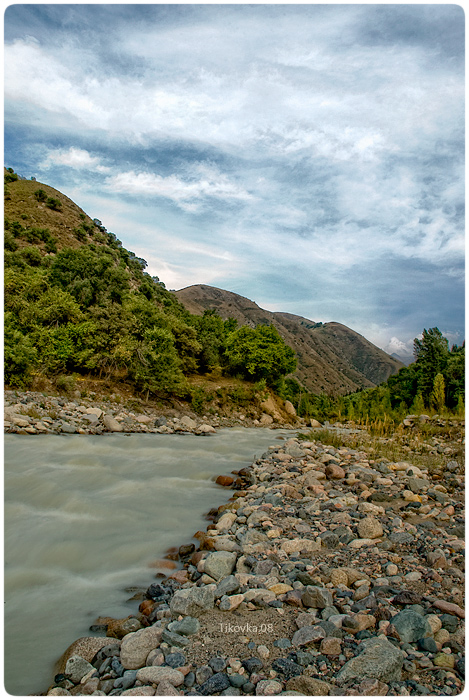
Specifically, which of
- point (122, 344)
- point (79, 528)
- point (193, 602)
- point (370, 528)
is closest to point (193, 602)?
point (193, 602)

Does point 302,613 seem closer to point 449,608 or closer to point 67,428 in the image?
point 449,608

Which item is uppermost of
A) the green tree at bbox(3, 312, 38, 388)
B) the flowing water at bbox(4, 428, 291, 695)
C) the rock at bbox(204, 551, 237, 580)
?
the green tree at bbox(3, 312, 38, 388)

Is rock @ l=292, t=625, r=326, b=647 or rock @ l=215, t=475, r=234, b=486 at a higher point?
rock @ l=292, t=625, r=326, b=647

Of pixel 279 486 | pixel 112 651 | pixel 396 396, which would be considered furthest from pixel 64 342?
pixel 396 396

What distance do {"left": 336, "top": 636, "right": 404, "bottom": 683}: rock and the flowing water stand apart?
2379 mm

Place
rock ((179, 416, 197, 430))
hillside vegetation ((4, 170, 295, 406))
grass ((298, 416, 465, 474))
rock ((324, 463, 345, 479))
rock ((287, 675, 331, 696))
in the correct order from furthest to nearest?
1. hillside vegetation ((4, 170, 295, 406))
2. rock ((179, 416, 197, 430))
3. grass ((298, 416, 465, 474))
4. rock ((324, 463, 345, 479))
5. rock ((287, 675, 331, 696))

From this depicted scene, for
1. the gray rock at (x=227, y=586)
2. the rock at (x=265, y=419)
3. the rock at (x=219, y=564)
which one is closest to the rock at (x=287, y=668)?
the gray rock at (x=227, y=586)

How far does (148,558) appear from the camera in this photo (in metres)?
5.19

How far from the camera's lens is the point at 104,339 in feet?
68.7

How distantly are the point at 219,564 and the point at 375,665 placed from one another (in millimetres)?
2195

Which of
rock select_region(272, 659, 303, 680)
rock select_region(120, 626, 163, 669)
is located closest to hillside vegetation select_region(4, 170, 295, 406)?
rock select_region(120, 626, 163, 669)

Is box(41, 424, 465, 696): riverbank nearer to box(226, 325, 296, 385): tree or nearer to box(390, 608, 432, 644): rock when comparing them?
box(390, 608, 432, 644): rock

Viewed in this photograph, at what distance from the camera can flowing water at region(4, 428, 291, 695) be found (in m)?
3.72

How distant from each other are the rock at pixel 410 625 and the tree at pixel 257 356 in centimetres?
3032
